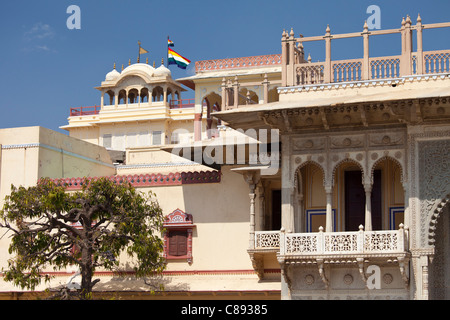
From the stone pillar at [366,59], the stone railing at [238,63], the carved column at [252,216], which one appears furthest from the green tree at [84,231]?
the stone railing at [238,63]

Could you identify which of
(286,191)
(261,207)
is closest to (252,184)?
(261,207)

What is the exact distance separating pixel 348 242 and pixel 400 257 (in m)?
1.13

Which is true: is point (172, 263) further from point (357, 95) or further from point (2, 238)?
point (357, 95)

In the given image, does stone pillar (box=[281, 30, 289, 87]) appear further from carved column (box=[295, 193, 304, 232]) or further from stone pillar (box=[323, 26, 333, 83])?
carved column (box=[295, 193, 304, 232])

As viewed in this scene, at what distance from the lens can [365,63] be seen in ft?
65.5

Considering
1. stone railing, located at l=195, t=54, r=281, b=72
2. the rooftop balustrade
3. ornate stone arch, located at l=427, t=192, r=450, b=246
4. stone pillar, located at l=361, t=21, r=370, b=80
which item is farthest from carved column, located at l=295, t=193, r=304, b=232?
stone railing, located at l=195, t=54, r=281, b=72

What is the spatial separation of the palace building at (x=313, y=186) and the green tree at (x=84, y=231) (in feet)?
4.19

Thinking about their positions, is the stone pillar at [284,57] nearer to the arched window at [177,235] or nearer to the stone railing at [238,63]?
the arched window at [177,235]

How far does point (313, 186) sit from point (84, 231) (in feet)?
16.7

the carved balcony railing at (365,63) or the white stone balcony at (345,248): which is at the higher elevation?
the carved balcony railing at (365,63)

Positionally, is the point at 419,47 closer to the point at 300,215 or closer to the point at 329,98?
the point at 329,98

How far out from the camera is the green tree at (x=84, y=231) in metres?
19.8

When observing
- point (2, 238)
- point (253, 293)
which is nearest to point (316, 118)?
point (253, 293)

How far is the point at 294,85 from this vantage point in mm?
20531
